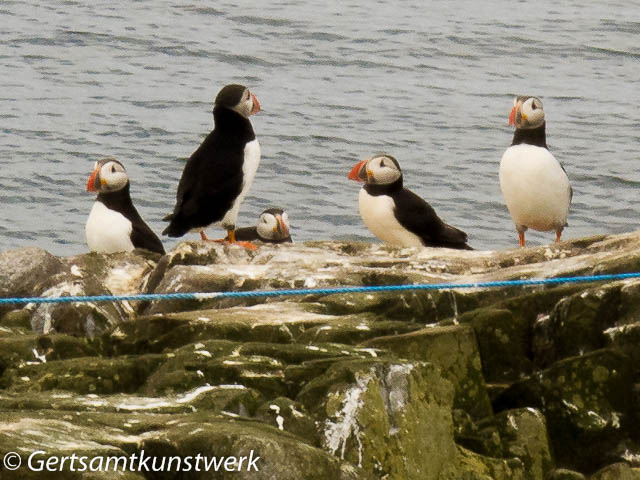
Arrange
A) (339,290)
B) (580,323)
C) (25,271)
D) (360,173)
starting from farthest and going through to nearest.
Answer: (360,173) → (25,271) → (339,290) → (580,323)

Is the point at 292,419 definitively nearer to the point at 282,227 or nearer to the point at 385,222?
the point at 385,222

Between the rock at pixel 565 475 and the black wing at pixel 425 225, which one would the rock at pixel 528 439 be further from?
the black wing at pixel 425 225

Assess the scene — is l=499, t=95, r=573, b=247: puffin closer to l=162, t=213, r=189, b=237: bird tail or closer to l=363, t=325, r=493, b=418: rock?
l=162, t=213, r=189, b=237: bird tail

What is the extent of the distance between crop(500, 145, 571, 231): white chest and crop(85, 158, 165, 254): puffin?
8.26ft

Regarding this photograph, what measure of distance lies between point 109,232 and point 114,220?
5.0 inches

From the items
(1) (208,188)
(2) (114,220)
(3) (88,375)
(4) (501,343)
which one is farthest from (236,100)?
(3) (88,375)

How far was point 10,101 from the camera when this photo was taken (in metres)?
21.2

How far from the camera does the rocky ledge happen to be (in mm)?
5223

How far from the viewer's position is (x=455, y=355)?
6211 millimetres

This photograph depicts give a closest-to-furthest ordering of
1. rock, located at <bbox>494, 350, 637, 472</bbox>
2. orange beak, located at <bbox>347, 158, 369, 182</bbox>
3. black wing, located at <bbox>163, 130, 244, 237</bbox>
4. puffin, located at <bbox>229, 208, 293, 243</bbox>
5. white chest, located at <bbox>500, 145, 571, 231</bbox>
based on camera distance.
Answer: rock, located at <bbox>494, 350, 637, 472</bbox> → black wing, located at <bbox>163, 130, 244, 237</bbox> → white chest, located at <bbox>500, 145, 571, 231</bbox> → orange beak, located at <bbox>347, 158, 369, 182</bbox> → puffin, located at <bbox>229, 208, 293, 243</bbox>

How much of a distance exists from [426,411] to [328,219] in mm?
11382

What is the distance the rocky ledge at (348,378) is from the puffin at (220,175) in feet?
9.76

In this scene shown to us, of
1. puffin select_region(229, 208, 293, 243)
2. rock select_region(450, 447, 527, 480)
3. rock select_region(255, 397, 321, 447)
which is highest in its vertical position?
rock select_region(255, 397, 321, 447)

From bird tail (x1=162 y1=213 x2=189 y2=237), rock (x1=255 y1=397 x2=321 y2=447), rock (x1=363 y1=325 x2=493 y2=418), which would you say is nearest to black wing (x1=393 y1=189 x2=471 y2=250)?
bird tail (x1=162 y1=213 x2=189 y2=237)
